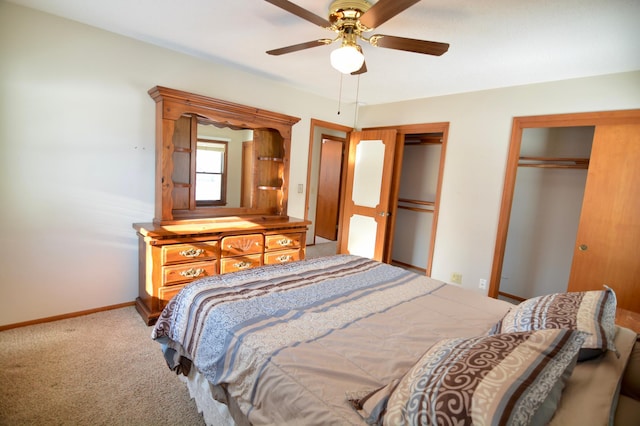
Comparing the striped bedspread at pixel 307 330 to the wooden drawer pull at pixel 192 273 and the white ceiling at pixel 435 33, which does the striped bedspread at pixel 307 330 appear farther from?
the white ceiling at pixel 435 33

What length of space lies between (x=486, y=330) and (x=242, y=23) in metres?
2.55

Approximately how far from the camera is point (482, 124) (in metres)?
3.47

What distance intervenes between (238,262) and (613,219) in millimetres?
3464

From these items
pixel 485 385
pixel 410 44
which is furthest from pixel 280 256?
pixel 485 385

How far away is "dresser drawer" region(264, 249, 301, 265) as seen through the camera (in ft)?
10.9

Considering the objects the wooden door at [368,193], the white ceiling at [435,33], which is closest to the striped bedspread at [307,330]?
the white ceiling at [435,33]

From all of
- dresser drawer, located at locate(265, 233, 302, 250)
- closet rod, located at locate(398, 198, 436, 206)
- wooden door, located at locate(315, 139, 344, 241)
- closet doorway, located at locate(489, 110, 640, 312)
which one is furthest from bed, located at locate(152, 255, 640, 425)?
wooden door, located at locate(315, 139, 344, 241)

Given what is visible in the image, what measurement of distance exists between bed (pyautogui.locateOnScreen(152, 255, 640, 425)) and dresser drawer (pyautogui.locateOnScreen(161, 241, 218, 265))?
3.23ft

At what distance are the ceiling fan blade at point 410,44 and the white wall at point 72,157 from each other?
6.77ft

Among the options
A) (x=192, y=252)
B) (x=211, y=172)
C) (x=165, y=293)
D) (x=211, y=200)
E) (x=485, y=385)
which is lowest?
(x=165, y=293)

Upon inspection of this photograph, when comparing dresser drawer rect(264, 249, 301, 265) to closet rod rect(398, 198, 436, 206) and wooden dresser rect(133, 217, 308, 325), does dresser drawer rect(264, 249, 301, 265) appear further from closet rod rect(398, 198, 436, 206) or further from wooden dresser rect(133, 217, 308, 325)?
closet rod rect(398, 198, 436, 206)

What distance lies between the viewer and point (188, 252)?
2727 millimetres

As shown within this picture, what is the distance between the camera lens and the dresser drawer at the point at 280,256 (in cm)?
333

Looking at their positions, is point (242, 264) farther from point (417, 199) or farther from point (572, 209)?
point (572, 209)
